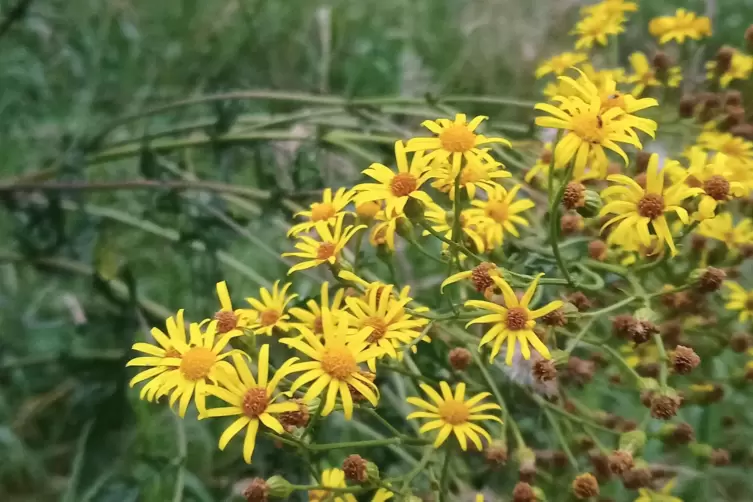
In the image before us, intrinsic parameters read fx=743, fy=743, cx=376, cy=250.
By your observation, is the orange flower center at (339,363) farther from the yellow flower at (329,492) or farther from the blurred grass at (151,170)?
the blurred grass at (151,170)

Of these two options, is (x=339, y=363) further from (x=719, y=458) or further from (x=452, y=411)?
(x=719, y=458)

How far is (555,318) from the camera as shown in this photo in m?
0.43

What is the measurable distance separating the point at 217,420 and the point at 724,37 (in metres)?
1.00

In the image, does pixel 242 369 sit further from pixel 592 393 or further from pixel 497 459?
pixel 592 393

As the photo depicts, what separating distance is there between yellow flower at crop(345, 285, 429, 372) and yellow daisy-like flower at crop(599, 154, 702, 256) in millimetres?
134

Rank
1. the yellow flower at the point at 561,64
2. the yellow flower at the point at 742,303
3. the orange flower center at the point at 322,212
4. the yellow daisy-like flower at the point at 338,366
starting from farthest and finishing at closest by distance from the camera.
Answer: the yellow flower at the point at 561,64 → the yellow flower at the point at 742,303 → the orange flower center at the point at 322,212 → the yellow daisy-like flower at the point at 338,366

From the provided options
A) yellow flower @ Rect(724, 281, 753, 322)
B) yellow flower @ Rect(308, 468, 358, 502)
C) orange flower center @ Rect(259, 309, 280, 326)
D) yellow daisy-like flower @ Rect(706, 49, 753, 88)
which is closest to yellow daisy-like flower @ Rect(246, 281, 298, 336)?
orange flower center @ Rect(259, 309, 280, 326)

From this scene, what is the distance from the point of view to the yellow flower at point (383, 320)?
424 mm

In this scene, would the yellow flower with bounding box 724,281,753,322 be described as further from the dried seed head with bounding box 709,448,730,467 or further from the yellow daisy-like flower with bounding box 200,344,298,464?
the yellow daisy-like flower with bounding box 200,344,298,464

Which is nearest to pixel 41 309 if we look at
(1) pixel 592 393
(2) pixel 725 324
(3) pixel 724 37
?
(1) pixel 592 393

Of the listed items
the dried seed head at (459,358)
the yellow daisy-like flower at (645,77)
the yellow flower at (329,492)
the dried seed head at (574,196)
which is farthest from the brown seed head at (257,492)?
the yellow daisy-like flower at (645,77)

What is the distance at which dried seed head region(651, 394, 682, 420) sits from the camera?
439 mm

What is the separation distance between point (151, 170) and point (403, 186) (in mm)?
482

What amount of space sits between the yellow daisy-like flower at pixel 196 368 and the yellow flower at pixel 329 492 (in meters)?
0.11
